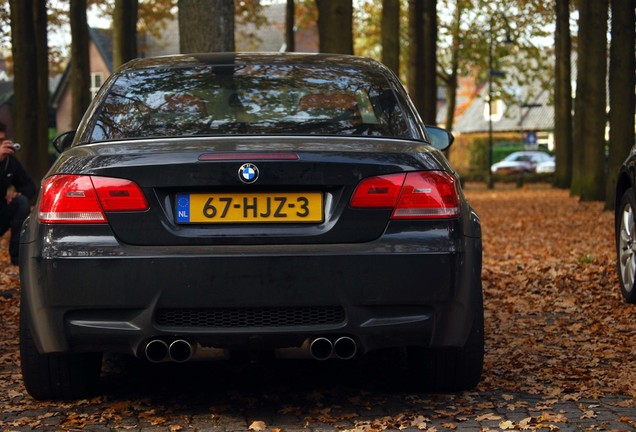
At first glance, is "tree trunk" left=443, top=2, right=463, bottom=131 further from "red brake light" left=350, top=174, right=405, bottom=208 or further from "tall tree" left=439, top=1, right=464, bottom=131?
"red brake light" left=350, top=174, right=405, bottom=208

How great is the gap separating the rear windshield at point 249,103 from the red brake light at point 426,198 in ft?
1.71

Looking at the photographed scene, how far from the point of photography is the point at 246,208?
4934 mm

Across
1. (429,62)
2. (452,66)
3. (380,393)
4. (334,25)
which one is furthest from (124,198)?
(452,66)

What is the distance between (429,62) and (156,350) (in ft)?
72.9

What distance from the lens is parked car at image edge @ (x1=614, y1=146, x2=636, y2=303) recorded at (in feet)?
27.8

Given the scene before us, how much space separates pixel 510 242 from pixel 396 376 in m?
10.9

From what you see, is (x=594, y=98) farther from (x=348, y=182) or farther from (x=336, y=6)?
(x=348, y=182)

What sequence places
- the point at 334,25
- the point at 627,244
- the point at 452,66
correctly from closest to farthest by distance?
the point at 627,244
the point at 334,25
the point at 452,66

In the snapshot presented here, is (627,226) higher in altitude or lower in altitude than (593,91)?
lower

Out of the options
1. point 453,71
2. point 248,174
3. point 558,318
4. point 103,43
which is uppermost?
point 103,43

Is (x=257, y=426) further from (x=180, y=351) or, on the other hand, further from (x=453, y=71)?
(x=453, y=71)

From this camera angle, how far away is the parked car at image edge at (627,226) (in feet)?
27.8

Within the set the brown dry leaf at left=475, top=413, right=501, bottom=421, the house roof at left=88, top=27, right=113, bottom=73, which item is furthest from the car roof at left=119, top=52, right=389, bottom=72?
the house roof at left=88, top=27, right=113, bottom=73

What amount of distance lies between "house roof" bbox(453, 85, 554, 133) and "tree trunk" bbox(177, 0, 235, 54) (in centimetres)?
7862
